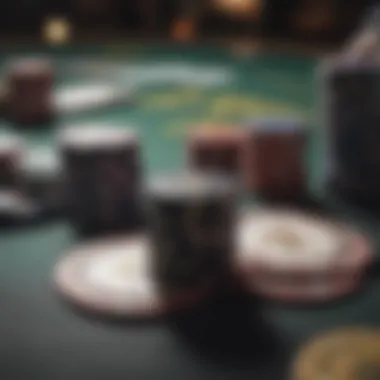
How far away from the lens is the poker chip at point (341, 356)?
0.76 meters

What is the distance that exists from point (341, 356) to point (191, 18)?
405 centimetres

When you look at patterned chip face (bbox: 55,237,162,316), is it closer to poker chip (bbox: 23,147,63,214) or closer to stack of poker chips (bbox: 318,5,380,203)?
poker chip (bbox: 23,147,63,214)

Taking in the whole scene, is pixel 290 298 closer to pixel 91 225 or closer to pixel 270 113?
pixel 91 225

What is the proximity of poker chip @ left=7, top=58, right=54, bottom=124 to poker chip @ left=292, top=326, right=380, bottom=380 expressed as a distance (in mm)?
1235

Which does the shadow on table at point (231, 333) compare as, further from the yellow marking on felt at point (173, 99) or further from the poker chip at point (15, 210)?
the yellow marking on felt at point (173, 99)

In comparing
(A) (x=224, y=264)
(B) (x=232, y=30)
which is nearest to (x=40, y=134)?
(A) (x=224, y=264)

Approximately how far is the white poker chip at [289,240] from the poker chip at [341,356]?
171mm

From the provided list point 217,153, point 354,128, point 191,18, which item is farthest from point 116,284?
point 191,18

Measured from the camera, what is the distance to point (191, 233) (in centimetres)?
94

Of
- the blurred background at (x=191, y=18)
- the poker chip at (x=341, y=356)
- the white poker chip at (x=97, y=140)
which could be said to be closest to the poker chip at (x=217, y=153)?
the white poker chip at (x=97, y=140)

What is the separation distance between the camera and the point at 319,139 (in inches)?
67.4

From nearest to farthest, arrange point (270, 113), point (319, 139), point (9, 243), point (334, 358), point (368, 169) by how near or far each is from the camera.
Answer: point (334, 358) < point (9, 243) < point (368, 169) < point (319, 139) < point (270, 113)

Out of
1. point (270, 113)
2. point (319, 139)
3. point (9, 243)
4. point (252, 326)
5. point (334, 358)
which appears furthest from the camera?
point (270, 113)

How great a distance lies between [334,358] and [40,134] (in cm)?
116
